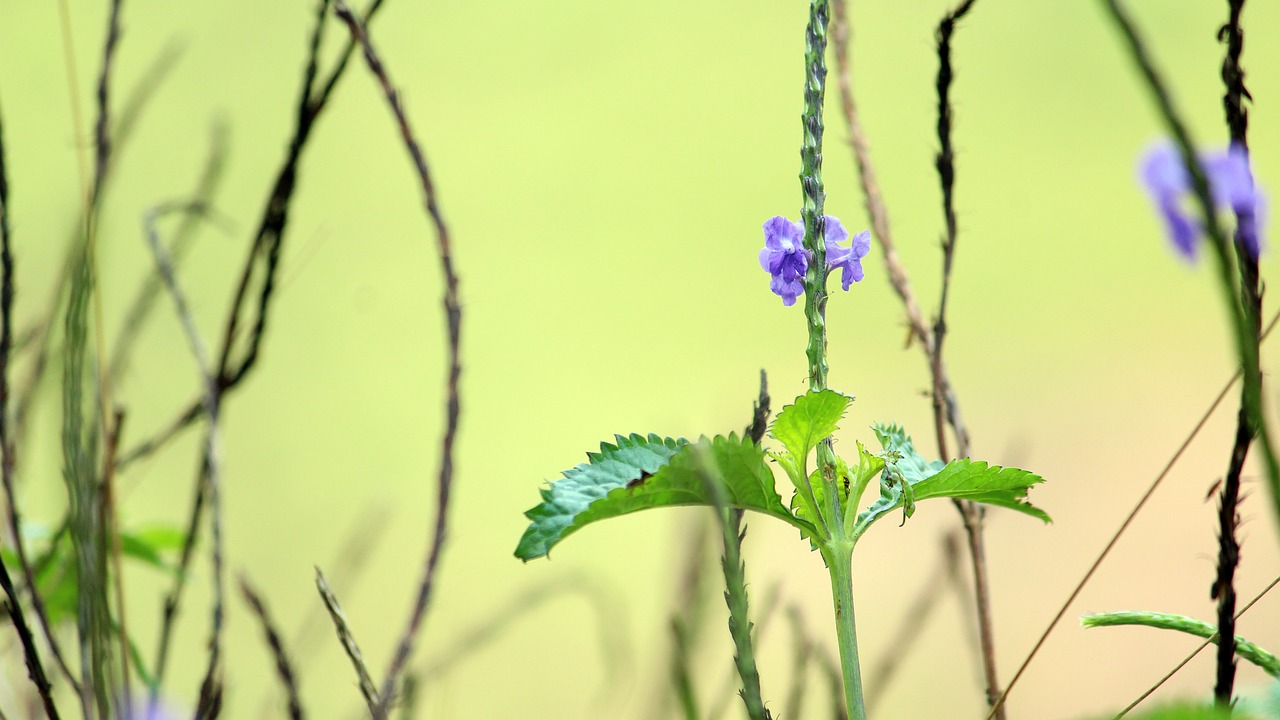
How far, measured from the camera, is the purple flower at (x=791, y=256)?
205 millimetres

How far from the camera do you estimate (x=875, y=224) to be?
30cm

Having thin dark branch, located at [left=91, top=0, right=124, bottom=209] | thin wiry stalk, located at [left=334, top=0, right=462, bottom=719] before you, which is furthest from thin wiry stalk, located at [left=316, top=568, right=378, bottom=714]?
thin dark branch, located at [left=91, top=0, right=124, bottom=209]

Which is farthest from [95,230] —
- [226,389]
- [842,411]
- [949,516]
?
[949,516]

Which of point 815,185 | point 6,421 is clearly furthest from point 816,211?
point 6,421

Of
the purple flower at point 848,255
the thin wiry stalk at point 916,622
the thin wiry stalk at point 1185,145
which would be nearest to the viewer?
the thin wiry stalk at point 1185,145

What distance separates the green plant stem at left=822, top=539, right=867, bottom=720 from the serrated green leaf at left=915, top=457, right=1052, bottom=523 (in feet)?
0.07

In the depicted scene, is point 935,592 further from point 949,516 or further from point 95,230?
point 949,516

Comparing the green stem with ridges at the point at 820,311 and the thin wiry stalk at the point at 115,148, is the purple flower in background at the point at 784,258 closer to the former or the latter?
the green stem with ridges at the point at 820,311

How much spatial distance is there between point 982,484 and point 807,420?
0.04 m

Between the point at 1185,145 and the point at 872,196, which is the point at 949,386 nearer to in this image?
the point at 872,196

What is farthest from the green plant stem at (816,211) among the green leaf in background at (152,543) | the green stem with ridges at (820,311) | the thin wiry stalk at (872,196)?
the green leaf in background at (152,543)

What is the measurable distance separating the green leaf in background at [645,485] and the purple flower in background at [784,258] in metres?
0.04

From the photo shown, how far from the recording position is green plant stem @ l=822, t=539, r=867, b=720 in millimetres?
179

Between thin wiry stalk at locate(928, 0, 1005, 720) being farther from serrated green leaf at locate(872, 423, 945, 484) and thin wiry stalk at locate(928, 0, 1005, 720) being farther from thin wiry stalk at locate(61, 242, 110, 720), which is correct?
thin wiry stalk at locate(61, 242, 110, 720)
